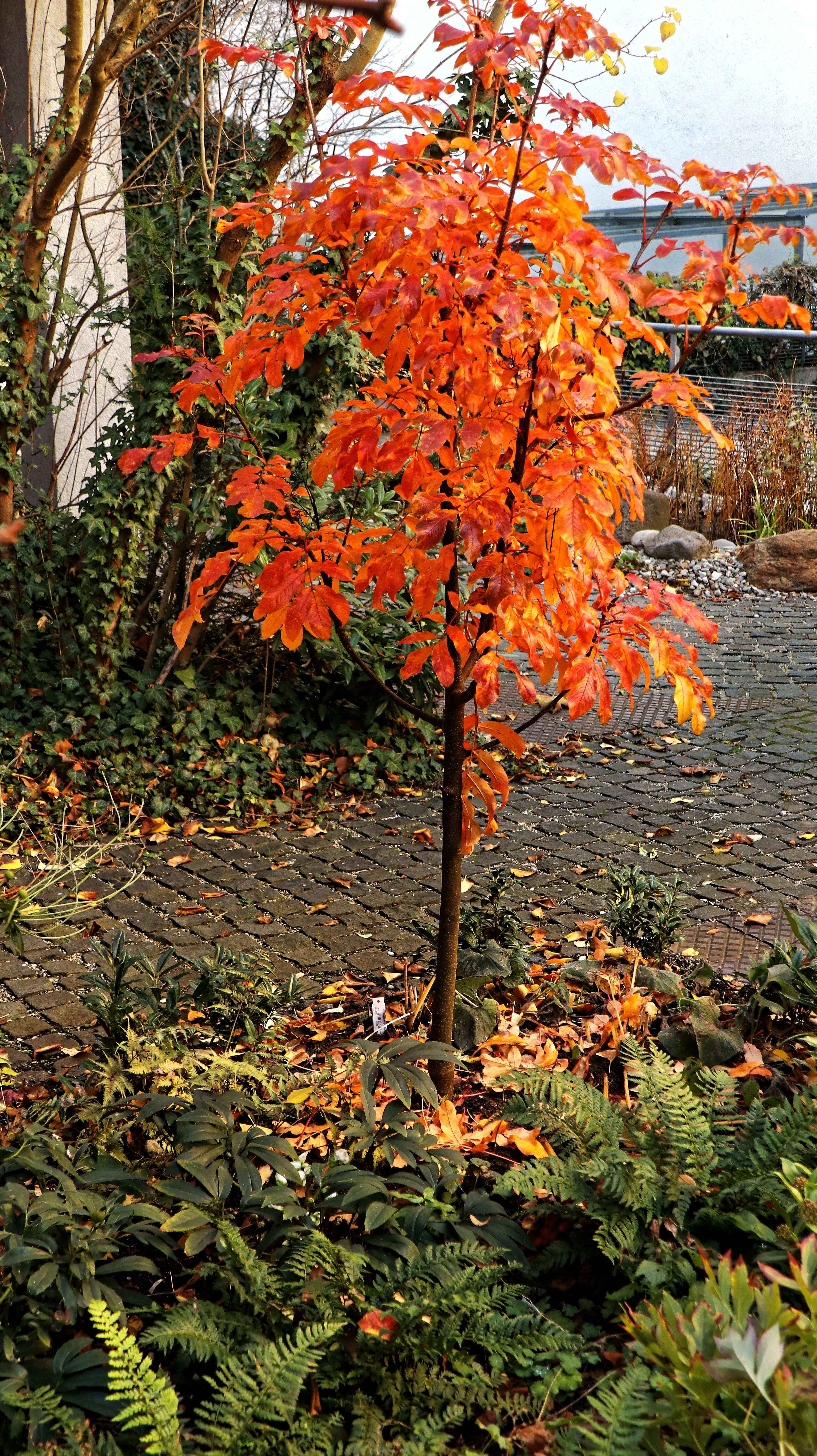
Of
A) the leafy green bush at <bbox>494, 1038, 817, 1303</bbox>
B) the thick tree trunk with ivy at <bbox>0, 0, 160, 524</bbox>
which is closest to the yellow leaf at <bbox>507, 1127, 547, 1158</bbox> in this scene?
the leafy green bush at <bbox>494, 1038, 817, 1303</bbox>

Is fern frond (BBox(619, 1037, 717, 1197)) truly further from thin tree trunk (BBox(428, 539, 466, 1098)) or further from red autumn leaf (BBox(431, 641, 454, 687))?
red autumn leaf (BBox(431, 641, 454, 687))

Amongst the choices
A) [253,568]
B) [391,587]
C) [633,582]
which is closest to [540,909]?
[633,582]

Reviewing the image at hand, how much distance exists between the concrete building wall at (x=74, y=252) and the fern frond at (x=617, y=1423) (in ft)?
14.9

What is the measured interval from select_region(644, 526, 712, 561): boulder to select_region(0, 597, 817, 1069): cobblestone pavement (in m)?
4.67

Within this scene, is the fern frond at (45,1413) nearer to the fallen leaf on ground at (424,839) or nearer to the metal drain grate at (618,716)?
the fallen leaf on ground at (424,839)

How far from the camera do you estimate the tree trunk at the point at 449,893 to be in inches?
106

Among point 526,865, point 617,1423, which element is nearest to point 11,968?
point 526,865

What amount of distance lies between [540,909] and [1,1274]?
2354 millimetres

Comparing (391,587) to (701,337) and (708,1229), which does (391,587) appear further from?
(708,1229)

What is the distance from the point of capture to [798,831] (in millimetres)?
4648

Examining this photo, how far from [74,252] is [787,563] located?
6218mm

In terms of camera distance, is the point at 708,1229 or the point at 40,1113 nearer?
the point at 708,1229

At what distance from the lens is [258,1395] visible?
1542 millimetres

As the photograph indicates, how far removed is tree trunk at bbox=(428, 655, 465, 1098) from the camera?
2684 millimetres
